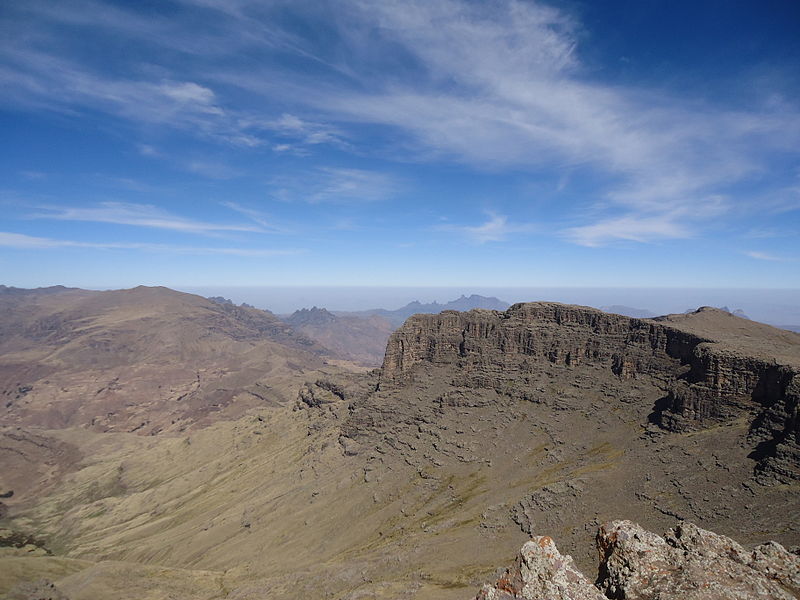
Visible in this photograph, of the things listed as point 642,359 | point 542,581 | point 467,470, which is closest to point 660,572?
point 542,581

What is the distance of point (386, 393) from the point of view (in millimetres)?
131375

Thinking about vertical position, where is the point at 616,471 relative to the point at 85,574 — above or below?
above

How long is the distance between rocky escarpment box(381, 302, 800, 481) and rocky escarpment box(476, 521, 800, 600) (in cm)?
6317

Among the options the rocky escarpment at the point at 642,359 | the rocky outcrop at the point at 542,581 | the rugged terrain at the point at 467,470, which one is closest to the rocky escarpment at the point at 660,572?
the rocky outcrop at the point at 542,581

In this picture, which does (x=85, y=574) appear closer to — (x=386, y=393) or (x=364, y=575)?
(x=364, y=575)

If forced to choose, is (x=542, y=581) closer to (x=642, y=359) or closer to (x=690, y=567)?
(x=690, y=567)

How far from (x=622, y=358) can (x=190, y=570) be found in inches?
4510

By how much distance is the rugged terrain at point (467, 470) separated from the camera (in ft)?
225

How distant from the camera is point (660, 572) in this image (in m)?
16.8

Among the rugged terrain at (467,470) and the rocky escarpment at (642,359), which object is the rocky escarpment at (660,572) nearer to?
the rugged terrain at (467,470)

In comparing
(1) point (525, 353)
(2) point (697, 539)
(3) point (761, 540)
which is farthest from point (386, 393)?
(2) point (697, 539)

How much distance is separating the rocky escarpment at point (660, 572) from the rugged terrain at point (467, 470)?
47.9 m

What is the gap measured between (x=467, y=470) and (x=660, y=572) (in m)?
88.0

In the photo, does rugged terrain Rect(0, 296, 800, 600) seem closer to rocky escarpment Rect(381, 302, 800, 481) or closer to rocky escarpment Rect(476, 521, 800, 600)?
rocky escarpment Rect(381, 302, 800, 481)
